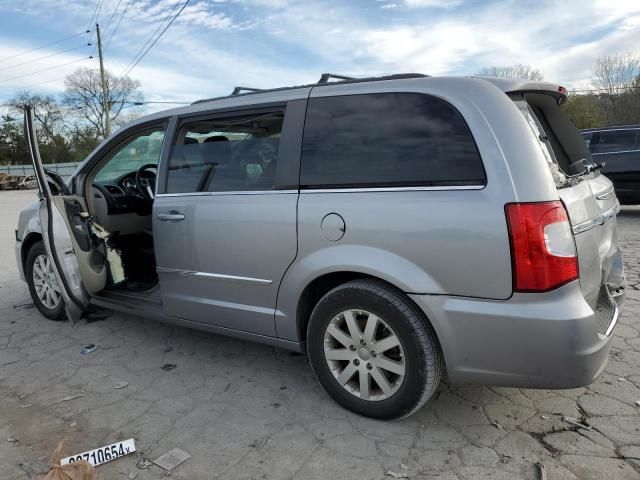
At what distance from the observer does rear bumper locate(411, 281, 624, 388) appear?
210 cm

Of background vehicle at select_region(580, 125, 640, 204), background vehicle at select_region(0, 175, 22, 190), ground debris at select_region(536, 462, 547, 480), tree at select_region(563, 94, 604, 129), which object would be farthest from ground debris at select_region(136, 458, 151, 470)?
background vehicle at select_region(0, 175, 22, 190)

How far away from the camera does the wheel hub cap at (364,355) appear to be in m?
2.51

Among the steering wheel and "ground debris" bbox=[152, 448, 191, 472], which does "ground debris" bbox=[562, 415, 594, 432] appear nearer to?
"ground debris" bbox=[152, 448, 191, 472]

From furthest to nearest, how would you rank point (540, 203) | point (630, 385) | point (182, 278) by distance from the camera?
point (182, 278)
point (630, 385)
point (540, 203)

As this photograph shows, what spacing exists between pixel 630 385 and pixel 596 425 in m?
0.57

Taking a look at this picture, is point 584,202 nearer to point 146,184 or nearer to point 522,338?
point 522,338

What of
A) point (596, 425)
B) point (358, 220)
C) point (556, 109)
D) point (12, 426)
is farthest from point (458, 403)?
point (12, 426)

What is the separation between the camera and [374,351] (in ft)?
8.36

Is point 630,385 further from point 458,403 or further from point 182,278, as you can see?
point 182,278

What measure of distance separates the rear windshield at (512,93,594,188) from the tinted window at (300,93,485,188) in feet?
1.80

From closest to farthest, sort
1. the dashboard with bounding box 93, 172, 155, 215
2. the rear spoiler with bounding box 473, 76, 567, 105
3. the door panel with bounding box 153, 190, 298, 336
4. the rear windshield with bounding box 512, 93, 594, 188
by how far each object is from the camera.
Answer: the rear spoiler with bounding box 473, 76, 567, 105 → the rear windshield with bounding box 512, 93, 594, 188 → the door panel with bounding box 153, 190, 298, 336 → the dashboard with bounding box 93, 172, 155, 215

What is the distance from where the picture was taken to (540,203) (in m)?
2.11

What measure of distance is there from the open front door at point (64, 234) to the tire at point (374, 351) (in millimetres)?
2236

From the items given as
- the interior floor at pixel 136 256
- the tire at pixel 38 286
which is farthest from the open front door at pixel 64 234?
the tire at pixel 38 286
